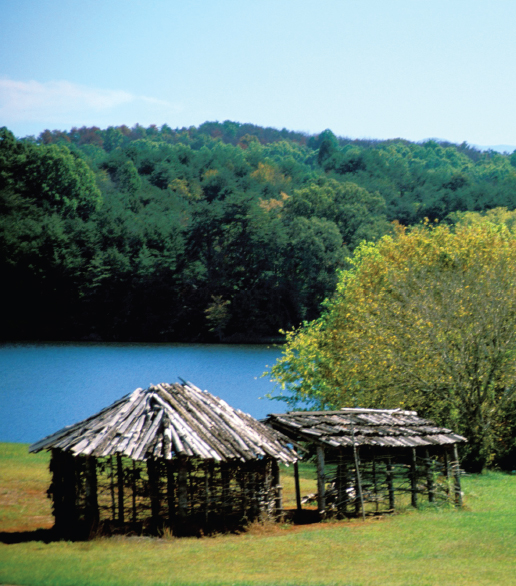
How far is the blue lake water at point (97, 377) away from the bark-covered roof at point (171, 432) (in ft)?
51.7

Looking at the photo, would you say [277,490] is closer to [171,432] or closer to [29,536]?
[171,432]

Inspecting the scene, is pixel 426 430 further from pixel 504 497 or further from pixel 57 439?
pixel 57 439

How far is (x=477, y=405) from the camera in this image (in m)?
29.3

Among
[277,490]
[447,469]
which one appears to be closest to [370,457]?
[447,469]

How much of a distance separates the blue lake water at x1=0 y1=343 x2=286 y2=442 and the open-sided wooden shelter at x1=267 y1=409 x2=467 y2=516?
45.7ft

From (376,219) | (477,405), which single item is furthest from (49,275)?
(477,405)

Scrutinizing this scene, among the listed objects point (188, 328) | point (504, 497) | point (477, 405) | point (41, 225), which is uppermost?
point (41, 225)

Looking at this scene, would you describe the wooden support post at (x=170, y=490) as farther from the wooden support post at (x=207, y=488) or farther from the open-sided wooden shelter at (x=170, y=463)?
the wooden support post at (x=207, y=488)

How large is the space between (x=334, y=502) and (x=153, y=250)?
66.1 m

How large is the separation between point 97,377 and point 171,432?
32970mm

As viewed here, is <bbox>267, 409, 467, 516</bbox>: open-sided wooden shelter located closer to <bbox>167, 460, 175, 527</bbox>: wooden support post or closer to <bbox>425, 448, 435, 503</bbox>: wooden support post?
<bbox>425, 448, 435, 503</bbox>: wooden support post

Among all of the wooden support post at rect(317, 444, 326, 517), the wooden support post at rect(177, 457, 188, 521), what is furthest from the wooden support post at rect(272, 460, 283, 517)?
the wooden support post at rect(177, 457, 188, 521)

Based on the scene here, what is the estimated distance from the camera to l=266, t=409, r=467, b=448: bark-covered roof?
19.6 meters

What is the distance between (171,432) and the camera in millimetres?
17547
